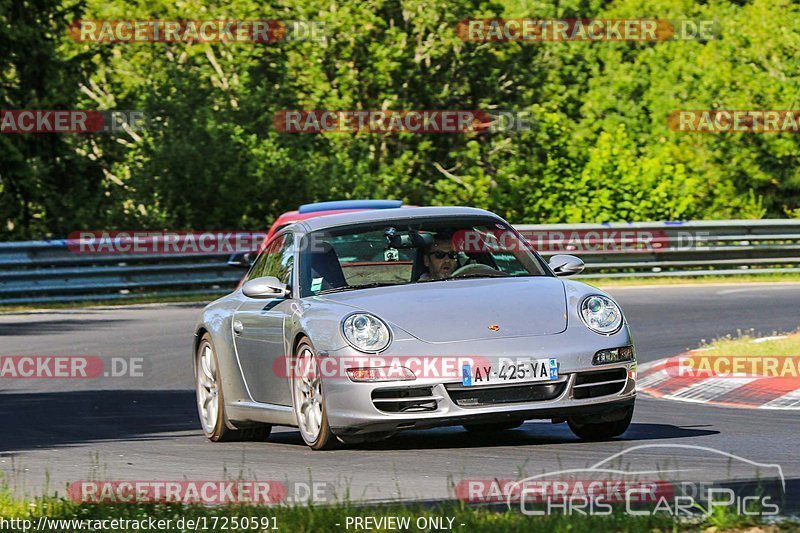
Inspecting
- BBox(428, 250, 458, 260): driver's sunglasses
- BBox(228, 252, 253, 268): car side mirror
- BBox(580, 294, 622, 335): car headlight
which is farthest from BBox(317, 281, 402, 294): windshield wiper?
BBox(228, 252, 253, 268): car side mirror

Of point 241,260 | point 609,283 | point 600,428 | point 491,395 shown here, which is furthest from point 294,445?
point 609,283

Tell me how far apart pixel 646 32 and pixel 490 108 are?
51.4ft

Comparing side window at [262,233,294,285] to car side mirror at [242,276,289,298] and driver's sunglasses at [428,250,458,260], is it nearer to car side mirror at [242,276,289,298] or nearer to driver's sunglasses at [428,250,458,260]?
car side mirror at [242,276,289,298]

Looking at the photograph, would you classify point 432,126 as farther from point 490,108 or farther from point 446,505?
point 446,505

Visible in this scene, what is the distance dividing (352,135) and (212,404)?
26.7m

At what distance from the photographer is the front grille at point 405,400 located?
31.0 feet

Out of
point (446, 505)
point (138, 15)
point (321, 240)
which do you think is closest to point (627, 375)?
point (321, 240)

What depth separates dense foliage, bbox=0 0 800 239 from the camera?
33.8m

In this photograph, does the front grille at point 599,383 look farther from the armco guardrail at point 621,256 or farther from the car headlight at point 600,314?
the armco guardrail at point 621,256

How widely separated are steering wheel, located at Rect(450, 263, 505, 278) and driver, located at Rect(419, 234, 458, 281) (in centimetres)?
4

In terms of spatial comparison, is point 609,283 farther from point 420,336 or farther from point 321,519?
point 321,519

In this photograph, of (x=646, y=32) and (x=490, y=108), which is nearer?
(x=490, y=108)

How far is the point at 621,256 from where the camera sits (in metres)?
29.1

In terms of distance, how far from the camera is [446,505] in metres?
7.13
